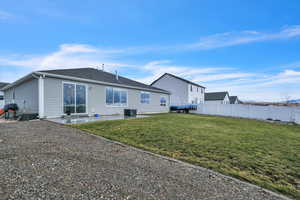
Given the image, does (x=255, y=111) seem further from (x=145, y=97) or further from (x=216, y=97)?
(x=216, y=97)

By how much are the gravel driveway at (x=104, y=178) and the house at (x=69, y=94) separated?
507cm

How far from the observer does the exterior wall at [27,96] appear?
26.9 feet

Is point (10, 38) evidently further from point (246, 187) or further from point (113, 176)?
point (246, 187)

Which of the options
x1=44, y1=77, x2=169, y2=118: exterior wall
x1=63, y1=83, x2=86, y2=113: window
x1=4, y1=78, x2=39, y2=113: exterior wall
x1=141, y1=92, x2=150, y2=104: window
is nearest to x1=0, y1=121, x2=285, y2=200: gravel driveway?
x1=44, y1=77, x2=169, y2=118: exterior wall

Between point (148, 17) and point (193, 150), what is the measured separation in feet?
35.3

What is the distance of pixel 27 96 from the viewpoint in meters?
9.12

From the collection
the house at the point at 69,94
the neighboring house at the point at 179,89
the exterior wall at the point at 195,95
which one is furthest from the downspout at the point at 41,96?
the exterior wall at the point at 195,95

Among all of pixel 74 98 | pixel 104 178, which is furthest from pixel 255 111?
pixel 104 178

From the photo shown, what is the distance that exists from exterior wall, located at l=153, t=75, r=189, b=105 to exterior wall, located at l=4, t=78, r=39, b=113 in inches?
709

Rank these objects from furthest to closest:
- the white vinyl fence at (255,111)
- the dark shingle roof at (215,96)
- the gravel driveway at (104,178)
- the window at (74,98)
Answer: the dark shingle roof at (215,96) < the white vinyl fence at (255,111) < the window at (74,98) < the gravel driveway at (104,178)

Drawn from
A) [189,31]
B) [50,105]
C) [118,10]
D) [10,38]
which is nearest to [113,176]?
[50,105]

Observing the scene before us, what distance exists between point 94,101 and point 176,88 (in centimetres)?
1524

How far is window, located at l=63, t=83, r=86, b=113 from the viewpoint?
8.32 meters

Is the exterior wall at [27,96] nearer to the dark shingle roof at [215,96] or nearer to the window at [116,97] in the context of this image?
the window at [116,97]
